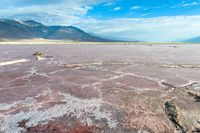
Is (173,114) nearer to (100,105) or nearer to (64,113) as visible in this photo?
(100,105)

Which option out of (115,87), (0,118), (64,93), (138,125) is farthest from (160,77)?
(0,118)

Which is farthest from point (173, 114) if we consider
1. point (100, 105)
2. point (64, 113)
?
point (64, 113)

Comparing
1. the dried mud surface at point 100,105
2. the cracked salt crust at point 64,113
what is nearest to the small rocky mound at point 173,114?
the dried mud surface at point 100,105

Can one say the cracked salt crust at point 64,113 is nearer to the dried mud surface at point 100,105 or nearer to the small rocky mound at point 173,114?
the dried mud surface at point 100,105

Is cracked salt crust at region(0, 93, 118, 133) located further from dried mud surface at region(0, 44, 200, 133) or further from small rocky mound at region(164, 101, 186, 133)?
small rocky mound at region(164, 101, 186, 133)

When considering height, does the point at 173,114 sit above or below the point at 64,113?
above

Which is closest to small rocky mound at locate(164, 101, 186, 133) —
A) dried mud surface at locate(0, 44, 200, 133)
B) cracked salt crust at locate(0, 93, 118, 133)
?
dried mud surface at locate(0, 44, 200, 133)

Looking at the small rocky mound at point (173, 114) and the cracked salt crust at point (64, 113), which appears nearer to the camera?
the small rocky mound at point (173, 114)

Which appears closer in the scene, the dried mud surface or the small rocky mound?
the small rocky mound

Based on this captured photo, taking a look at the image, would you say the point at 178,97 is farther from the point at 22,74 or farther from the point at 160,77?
the point at 22,74

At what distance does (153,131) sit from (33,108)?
10071 millimetres

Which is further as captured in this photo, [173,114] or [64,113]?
[64,113]

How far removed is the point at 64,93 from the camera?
25094mm

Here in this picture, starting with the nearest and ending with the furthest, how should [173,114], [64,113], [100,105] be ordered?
[173,114] < [64,113] < [100,105]
